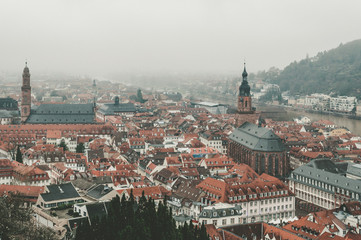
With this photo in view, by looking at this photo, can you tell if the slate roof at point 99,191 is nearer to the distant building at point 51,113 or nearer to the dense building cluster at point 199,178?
the dense building cluster at point 199,178

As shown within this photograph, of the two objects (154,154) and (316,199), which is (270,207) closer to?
(316,199)

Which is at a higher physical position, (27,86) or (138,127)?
(27,86)

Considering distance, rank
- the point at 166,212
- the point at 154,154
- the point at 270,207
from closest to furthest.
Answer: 1. the point at 166,212
2. the point at 270,207
3. the point at 154,154

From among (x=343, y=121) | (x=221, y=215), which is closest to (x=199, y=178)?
(x=221, y=215)

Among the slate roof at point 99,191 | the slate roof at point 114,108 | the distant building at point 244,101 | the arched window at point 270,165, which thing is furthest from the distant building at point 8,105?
the slate roof at point 99,191

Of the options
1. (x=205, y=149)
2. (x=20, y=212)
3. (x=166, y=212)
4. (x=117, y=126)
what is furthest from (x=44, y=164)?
(x=117, y=126)

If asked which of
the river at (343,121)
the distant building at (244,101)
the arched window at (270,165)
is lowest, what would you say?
the river at (343,121)
